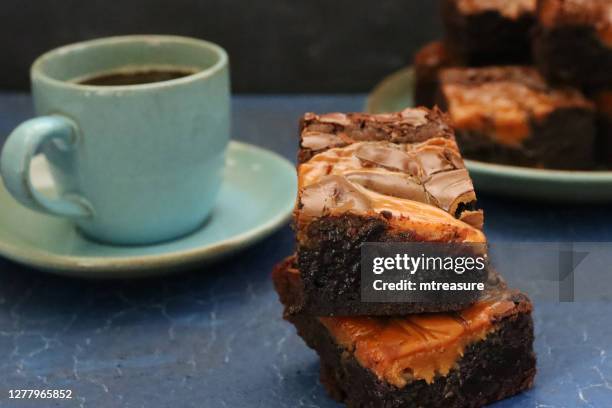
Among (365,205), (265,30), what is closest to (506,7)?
(265,30)

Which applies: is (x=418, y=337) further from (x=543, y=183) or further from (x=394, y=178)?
(x=543, y=183)

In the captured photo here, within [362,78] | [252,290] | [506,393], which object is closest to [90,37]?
[362,78]

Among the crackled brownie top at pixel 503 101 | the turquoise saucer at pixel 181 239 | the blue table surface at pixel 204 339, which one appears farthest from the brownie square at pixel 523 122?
the turquoise saucer at pixel 181 239

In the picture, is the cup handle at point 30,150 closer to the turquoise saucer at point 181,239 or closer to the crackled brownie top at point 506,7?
the turquoise saucer at point 181,239

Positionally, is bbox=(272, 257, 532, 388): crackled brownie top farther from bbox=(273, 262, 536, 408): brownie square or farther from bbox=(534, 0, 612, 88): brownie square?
bbox=(534, 0, 612, 88): brownie square

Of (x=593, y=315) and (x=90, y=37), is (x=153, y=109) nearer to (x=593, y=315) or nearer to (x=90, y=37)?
(x=593, y=315)
